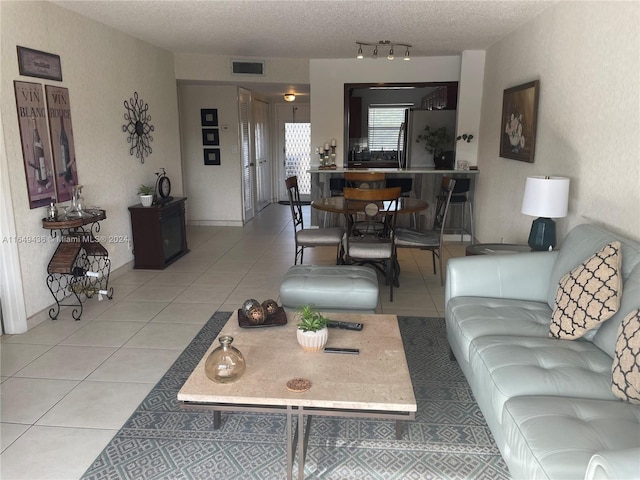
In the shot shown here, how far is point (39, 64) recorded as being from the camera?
11.7 feet

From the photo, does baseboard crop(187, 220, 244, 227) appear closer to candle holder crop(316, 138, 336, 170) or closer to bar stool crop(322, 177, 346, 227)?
candle holder crop(316, 138, 336, 170)

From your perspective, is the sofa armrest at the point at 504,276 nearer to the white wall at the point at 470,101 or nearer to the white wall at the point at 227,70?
the white wall at the point at 470,101

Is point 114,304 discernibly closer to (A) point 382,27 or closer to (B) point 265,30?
(B) point 265,30

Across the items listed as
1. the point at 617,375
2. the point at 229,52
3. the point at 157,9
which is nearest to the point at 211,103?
the point at 229,52

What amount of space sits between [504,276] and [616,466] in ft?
5.53

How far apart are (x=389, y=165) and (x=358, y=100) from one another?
146 cm

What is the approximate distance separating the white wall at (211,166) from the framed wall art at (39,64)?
3.07 meters

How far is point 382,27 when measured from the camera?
176 inches

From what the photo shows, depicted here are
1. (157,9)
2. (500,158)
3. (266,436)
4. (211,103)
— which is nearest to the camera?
(266,436)

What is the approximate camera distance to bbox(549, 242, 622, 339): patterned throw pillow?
2.05m

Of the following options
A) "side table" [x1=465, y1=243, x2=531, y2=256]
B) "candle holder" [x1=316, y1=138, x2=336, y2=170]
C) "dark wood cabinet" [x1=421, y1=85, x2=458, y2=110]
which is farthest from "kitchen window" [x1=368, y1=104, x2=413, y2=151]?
"side table" [x1=465, y1=243, x2=531, y2=256]

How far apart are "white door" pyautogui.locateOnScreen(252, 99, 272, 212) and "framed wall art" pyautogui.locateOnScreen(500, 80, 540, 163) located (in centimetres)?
448

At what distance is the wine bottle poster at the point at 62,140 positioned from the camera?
370 cm

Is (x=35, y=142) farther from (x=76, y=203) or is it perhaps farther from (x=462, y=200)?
(x=462, y=200)
